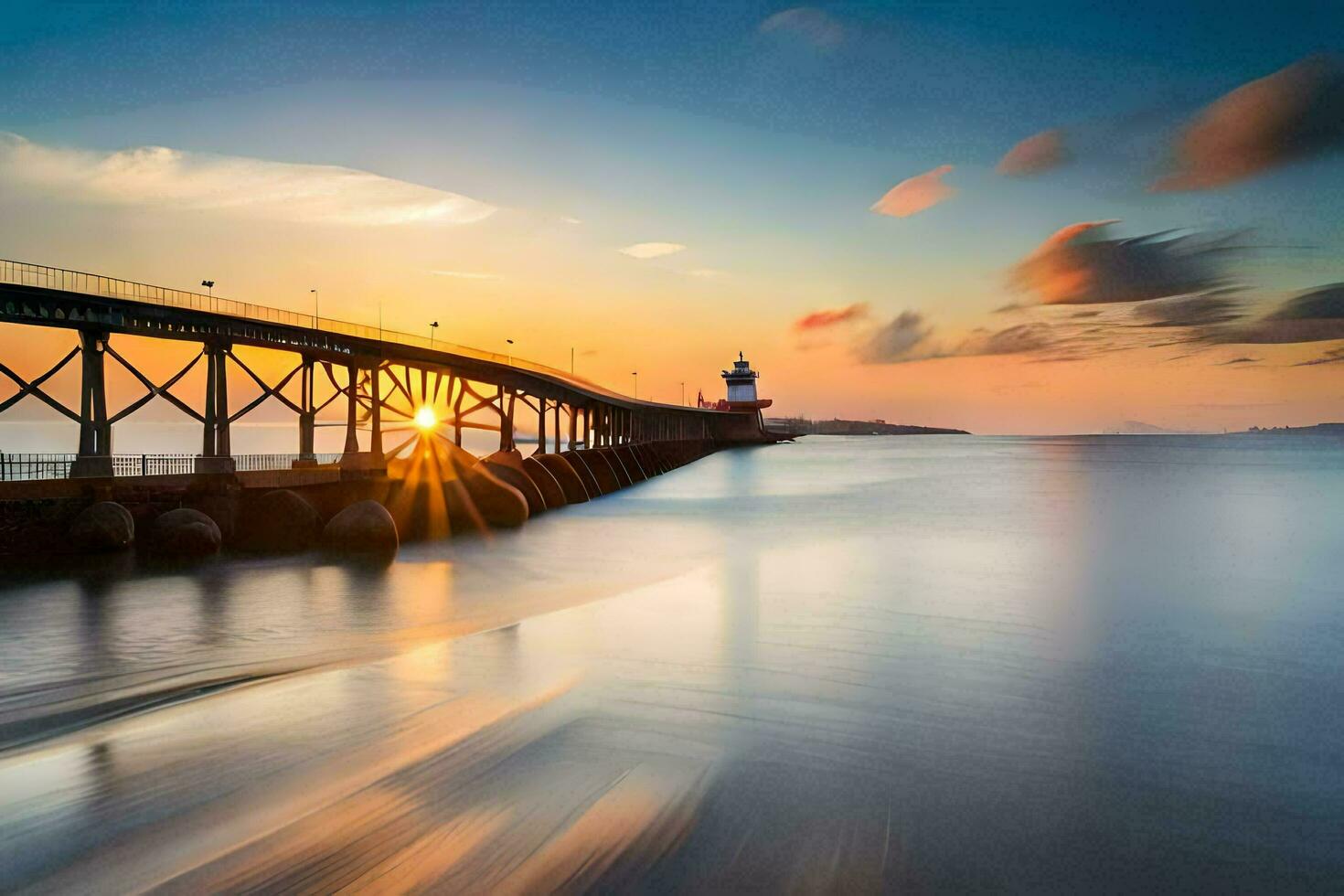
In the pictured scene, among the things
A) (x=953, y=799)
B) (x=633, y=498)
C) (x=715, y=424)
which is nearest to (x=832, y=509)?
(x=633, y=498)

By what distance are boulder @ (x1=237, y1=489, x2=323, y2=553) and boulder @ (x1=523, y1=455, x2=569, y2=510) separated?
54.2ft

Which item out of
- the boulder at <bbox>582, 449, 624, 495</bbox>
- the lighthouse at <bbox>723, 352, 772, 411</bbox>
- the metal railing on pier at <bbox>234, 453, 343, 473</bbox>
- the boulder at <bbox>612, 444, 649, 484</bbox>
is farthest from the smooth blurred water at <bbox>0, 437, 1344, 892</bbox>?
the lighthouse at <bbox>723, 352, 772, 411</bbox>

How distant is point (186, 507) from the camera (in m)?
25.7

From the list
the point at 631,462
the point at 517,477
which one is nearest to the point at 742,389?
the point at 631,462

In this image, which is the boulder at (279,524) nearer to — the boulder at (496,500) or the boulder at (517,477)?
Answer: the boulder at (496,500)

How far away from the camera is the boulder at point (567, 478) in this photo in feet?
160

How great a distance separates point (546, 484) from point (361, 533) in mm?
18870

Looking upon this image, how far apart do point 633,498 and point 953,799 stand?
48.0m

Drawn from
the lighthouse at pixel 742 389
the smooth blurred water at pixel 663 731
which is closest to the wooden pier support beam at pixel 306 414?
the smooth blurred water at pixel 663 731

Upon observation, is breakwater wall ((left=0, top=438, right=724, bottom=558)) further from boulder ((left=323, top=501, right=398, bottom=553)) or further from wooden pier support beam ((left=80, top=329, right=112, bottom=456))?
wooden pier support beam ((left=80, top=329, right=112, bottom=456))

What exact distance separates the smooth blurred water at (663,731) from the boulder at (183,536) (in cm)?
256

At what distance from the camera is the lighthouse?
18175 cm

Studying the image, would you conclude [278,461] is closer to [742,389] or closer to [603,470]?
[603,470]

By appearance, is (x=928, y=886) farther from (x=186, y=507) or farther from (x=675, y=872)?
(x=186, y=507)
